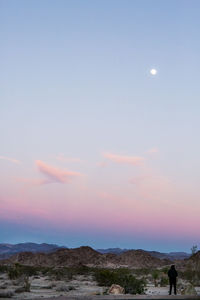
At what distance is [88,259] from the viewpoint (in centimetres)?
10962

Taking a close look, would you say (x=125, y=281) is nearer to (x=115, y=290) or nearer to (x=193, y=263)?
(x=115, y=290)

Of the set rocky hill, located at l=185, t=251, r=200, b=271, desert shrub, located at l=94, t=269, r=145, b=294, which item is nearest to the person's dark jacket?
desert shrub, located at l=94, t=269, r=145, b=294

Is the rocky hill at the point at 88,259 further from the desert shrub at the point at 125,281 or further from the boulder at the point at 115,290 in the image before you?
the boulder at the point at 115,290

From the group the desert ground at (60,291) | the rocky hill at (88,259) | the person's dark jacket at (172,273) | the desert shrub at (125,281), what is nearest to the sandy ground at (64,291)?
the desert ground at (60,291)

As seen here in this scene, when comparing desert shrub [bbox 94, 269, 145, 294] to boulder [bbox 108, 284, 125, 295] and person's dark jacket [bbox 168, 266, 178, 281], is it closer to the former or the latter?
boulder [bbox 108, 284, 125, 295]

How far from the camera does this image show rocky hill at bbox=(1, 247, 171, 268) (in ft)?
340

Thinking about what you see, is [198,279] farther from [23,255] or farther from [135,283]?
[23,255]

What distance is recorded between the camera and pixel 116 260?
353 ft

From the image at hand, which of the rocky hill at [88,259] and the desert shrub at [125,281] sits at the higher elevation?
the rocky hill at [88,259]

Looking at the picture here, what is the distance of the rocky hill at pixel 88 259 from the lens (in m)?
104

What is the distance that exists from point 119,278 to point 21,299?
11.2m

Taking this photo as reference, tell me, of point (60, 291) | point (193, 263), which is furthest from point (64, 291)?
point (193, 263)

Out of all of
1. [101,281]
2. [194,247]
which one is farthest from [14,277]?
[194,247]

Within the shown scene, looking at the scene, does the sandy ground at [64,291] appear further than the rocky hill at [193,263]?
No
